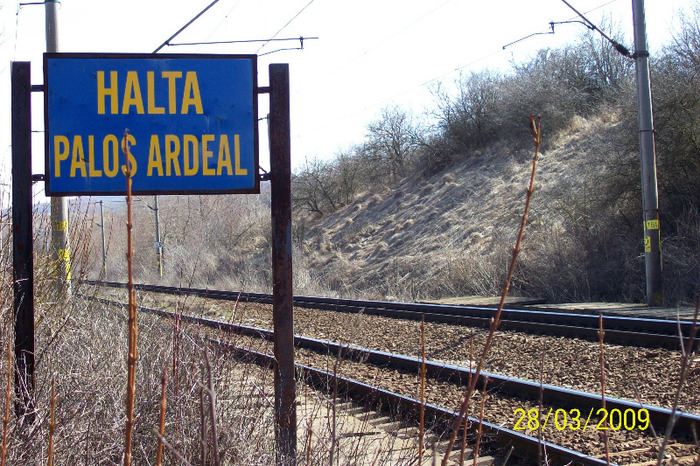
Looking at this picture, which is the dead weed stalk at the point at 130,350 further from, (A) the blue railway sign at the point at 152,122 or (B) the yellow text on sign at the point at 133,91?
(B) the yellow text on sign at the point at 133,91

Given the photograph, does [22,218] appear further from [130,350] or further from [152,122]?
[130,350]

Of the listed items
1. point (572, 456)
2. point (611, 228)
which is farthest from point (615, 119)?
point (572, 456)

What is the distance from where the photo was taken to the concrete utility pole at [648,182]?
14.2 m

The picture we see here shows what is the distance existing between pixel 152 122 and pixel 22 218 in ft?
3.77

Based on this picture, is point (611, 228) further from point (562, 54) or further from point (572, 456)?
point (562, 54)

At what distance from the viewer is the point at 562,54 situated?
37.9m

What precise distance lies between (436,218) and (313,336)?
18.8m

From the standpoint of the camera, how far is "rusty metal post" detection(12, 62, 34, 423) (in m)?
4.68

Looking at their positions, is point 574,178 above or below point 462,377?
above

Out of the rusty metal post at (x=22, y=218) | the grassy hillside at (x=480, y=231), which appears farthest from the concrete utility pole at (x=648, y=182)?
the rusty metal post at (x=22, y=218)

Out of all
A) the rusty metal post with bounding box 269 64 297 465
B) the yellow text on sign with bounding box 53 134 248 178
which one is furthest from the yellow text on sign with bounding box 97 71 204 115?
the rusty metal post with bounding box 269 64 297 465
